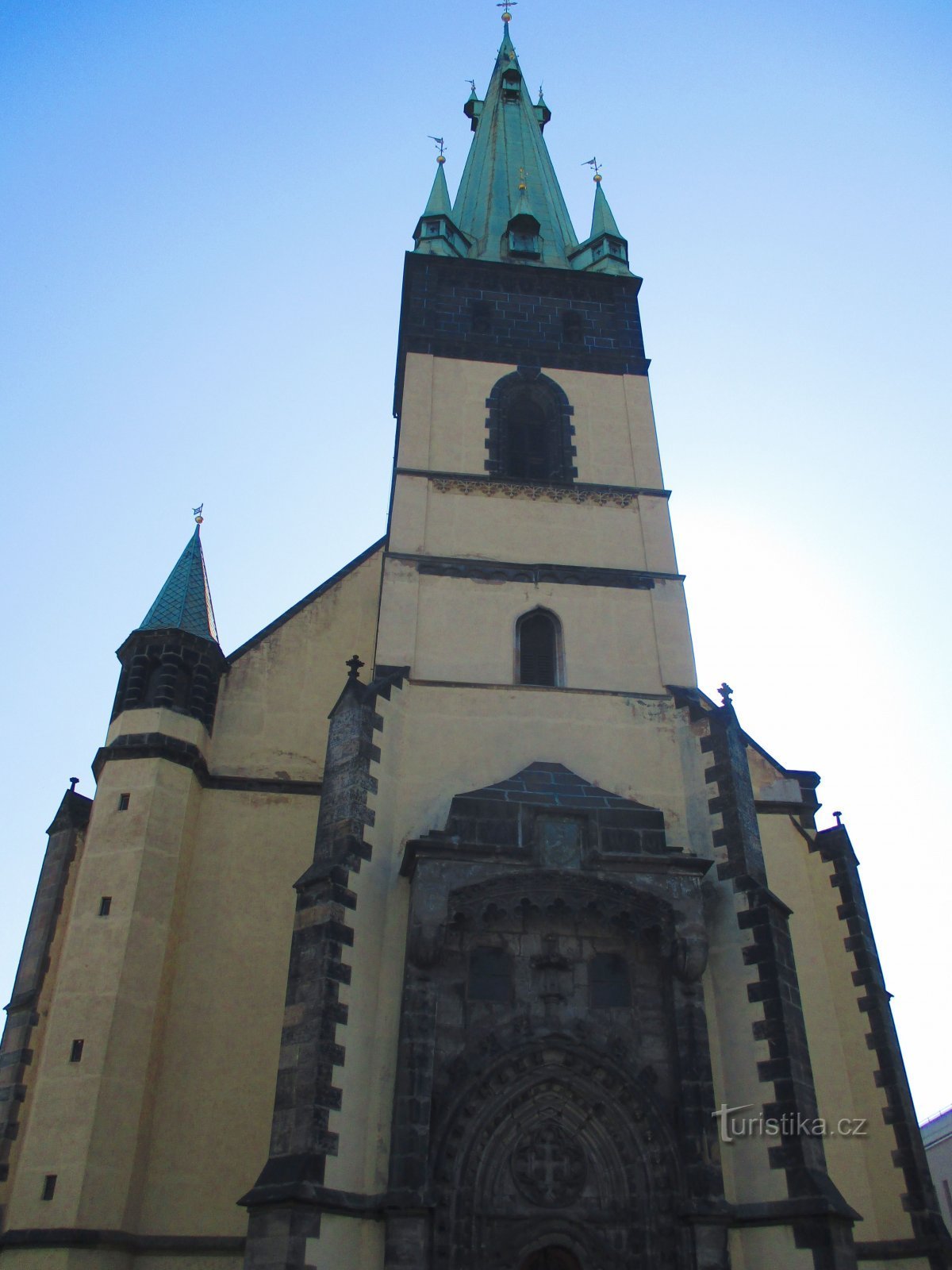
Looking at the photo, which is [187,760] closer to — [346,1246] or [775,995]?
[346,1246]

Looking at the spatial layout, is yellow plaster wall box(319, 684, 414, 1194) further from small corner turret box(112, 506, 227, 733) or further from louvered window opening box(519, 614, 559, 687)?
small corner turret box(112, 506, 227, 733)

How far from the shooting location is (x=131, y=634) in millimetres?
16219

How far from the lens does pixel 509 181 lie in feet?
86.8

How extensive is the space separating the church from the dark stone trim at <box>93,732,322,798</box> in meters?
0.06

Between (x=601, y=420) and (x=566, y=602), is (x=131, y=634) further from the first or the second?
(x=601, y=420)

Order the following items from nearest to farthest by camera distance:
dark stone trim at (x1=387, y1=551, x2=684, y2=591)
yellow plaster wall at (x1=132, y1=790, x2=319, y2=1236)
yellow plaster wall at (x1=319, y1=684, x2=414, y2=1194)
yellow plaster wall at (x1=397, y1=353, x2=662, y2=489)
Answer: yellow plaster wall at (x1=319, y1=684, x2=414, y2=1194), yellow plaster wall at (x1=132, y1=790, x2=319, y2=1236), dark stone trim at (x1=387, y1=551, x2=684, y2=591), yellow plaster wall at (x1=397, y1=353, x2=662, y2=489)

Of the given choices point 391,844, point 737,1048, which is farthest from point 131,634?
point 737,1048

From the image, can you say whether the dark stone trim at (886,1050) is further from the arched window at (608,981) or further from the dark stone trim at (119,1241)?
the dark stone trim at (119,1241)

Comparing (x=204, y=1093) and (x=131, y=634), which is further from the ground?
(x=131, y=634)

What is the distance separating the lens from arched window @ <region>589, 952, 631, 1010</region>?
484 inches

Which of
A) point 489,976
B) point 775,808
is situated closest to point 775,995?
point 489,976

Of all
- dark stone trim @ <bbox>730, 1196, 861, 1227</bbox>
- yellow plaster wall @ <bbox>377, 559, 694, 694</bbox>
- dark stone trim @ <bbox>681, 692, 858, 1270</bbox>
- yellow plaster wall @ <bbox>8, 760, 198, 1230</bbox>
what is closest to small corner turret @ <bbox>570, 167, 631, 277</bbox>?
yellow plaster wall @ <bbox>377, 559, 694, 694</bbox>

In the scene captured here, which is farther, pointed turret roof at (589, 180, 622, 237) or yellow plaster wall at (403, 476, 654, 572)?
pointed turret roof at (589, 180, 622, 237)

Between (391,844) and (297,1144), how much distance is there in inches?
147
